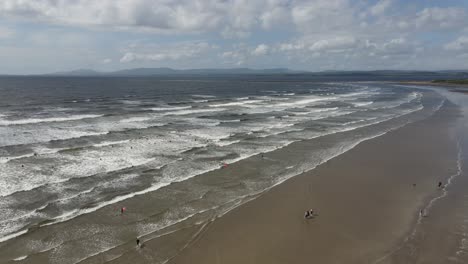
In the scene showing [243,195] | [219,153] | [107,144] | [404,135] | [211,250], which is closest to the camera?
[211,250]

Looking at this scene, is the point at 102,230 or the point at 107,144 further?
the point at 107,144

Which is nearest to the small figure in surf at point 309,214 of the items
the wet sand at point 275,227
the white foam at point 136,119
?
the wet sand at point 275,227

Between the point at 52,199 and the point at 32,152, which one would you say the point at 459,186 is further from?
the point at 32,152

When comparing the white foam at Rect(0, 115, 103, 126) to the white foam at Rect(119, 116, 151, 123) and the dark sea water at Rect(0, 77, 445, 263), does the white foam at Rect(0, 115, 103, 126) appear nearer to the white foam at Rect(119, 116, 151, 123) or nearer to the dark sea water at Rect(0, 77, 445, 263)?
the dark sea water at Rect(0, 77, 445, 263)

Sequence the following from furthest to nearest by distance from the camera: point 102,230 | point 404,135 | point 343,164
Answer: point 404,135 < point 343,164 < point 102,230

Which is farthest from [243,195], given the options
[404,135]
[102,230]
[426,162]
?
[404,135]

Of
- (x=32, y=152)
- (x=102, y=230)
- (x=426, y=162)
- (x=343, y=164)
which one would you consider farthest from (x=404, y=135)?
(x=32, y=152)

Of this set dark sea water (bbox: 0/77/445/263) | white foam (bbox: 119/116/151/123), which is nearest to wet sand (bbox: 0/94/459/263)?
dark sea water (bbox: 0/77/445/263)
